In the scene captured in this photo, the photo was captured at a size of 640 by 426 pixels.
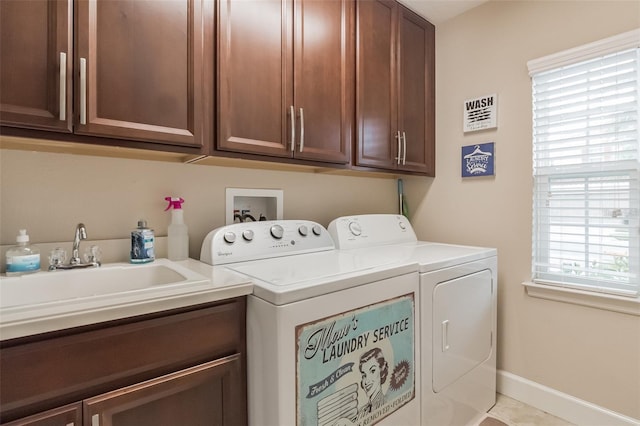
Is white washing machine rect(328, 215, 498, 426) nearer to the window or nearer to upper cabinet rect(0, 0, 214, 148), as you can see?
the window

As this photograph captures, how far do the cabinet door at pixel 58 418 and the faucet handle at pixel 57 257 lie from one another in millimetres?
608

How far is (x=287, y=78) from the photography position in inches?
59.4

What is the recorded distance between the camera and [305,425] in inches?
41.3

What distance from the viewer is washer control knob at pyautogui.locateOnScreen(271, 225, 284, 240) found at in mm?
1606

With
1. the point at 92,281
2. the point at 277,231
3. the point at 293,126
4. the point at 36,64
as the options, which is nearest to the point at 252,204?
the point at 277,231

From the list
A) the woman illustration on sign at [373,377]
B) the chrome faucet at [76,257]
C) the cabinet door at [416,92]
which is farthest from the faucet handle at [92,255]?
the cabinet door at [416,92]

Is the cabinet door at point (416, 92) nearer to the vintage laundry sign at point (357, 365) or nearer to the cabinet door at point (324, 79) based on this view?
the cabinet door at point (324, 79)

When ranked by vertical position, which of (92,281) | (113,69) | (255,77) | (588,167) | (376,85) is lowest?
(92,281)

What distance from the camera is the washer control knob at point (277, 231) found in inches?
63.2

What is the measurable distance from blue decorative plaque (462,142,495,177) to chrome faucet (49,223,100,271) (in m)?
2.10

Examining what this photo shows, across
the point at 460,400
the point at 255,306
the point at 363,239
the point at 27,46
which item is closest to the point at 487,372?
the point at 460,400

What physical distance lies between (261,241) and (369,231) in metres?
0.73

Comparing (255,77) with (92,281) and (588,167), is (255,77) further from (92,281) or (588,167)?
(588,167)

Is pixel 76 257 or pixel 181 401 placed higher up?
pixel 76 257
